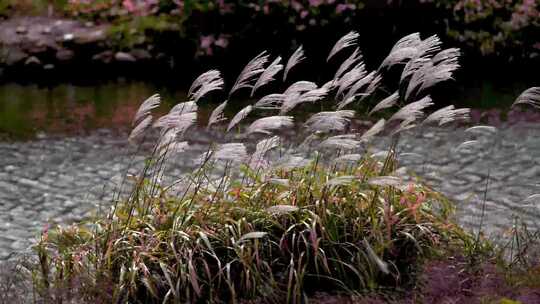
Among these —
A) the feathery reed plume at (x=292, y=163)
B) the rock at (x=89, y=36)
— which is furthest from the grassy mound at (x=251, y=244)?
the rock at (x=89, y=36)

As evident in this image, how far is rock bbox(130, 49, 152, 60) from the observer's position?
502 inches

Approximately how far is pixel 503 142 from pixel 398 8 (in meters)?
4.35

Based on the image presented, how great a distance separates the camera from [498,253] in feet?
17.0

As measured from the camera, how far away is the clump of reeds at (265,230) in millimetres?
4723

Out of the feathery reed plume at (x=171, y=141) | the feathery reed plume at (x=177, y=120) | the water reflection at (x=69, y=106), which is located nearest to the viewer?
the feathery reed plume at (x=177, y=120)

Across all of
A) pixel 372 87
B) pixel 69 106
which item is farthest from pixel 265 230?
pixel 69 106

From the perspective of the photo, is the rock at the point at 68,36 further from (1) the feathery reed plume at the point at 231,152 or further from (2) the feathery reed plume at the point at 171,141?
(1) the feathery reed plume at the point at 231,152

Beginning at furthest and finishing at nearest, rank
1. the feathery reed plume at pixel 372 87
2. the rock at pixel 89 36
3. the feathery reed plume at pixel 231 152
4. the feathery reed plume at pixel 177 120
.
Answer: the rock at pixel 89 36 → the feathery reed plume at pixel 372 87 → the feathery reed plume at pixel 177 120 → the feathery reed plume at pixel 231 152

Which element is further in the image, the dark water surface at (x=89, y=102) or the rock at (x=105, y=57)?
the rock at (x=105, y=57)

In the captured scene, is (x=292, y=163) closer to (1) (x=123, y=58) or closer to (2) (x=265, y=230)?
(2) (x=265, y=230)

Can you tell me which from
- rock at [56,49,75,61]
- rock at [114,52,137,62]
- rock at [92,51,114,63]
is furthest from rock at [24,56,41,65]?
rock at [114,52,137,62]

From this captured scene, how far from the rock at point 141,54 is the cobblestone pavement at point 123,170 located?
3.14 meters

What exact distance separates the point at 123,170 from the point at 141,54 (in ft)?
15.4

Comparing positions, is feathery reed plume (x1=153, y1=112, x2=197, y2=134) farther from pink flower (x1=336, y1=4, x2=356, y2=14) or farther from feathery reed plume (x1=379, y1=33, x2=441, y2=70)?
pink flower (x1=336, y1=4, x2=356, y2=14)
